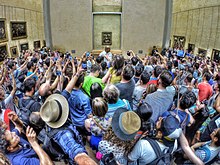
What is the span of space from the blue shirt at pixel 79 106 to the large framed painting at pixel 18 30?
1315cm

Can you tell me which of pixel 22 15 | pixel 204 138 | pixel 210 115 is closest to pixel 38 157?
pixel 204 138

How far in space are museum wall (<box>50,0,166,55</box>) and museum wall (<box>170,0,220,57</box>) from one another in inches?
203

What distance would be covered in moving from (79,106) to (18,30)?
1432cm

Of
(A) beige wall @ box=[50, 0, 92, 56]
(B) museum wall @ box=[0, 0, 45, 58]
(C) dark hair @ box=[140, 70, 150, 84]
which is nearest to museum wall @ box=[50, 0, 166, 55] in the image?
(A) beige wall @ box=[50, 0, 92, 56]

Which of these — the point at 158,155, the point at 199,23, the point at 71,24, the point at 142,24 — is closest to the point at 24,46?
the point at 71,24

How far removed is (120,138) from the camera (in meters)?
1.95

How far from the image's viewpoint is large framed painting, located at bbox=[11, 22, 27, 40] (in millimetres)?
13958

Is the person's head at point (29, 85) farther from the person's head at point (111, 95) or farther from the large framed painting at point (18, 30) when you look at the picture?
the large framed painting at point (18, 30)

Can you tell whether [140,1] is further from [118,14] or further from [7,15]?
[7,15]

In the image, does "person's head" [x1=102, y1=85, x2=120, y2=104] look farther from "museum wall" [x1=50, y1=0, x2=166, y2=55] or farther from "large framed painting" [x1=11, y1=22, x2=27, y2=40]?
"large framed painting" [x1=11, y1=22, x2=27, y2=40]

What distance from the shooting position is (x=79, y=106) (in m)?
3.13

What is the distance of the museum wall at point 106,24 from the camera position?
37.4 feet

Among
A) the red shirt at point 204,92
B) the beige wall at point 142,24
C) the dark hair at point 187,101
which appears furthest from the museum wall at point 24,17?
the dark hair at point 187,101

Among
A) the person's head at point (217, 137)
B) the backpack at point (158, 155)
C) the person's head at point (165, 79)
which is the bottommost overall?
the backpack at point (158, 155)
